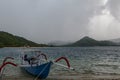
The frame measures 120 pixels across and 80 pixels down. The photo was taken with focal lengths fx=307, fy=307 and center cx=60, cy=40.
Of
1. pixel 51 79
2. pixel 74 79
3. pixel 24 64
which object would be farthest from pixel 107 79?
pixel 24 64

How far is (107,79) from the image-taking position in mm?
35594

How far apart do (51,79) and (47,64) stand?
3.65 m

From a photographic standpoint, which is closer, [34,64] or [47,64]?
[47,64]

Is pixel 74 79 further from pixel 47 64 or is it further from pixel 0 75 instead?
pixel 0 75

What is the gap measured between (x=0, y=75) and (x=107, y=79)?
12871 millimetres

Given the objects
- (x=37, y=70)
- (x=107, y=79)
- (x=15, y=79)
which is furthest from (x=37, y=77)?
(x=107, y=79)

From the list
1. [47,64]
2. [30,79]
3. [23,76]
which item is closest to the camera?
[47,64]

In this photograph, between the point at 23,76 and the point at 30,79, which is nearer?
the point at 30,79

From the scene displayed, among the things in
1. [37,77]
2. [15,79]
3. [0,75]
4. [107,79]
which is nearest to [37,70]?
[37,77]

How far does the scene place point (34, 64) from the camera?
3606 centimetres

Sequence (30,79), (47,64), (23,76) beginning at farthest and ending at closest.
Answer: (23,76), (30,79), (47,64)

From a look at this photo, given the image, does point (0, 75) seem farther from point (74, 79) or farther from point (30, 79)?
point (74, 79)

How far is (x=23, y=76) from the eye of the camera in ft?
129

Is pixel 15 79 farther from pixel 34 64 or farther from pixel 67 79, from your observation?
pixel 67 79
